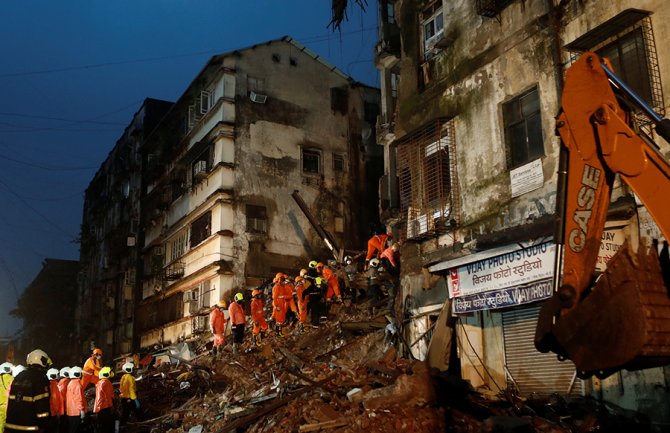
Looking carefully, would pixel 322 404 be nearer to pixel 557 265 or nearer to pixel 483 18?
→ pixel 557 265

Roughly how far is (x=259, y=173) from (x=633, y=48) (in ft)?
67.9

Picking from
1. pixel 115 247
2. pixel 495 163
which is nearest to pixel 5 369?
pixel 495 163

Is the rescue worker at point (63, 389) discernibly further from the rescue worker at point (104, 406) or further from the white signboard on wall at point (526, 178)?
the white signboard on wall at point (526, 178)

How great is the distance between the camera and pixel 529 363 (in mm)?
12727

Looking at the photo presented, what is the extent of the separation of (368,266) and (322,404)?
388 inches

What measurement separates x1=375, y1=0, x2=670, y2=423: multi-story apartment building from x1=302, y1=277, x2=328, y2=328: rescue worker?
17.3 ft

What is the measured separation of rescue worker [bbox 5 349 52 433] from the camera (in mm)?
10273

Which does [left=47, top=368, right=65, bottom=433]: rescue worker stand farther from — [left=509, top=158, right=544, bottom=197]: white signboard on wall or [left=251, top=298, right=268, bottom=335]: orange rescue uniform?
[left=509, top=158, right=544, bottom=197]: white signboard on wall

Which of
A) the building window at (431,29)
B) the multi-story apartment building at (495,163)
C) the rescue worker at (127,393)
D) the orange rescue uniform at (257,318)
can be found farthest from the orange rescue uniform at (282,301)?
the building window at (431,29)

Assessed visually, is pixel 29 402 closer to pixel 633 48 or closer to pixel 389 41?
pixel 633 48

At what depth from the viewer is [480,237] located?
13.9 meters

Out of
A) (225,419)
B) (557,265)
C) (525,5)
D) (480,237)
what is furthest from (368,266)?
(557,265)

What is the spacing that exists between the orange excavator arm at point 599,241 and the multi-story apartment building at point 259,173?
2288 cm

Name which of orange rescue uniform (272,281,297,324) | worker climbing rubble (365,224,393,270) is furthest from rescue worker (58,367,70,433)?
worker climbing rubble (365,224,393,270)
